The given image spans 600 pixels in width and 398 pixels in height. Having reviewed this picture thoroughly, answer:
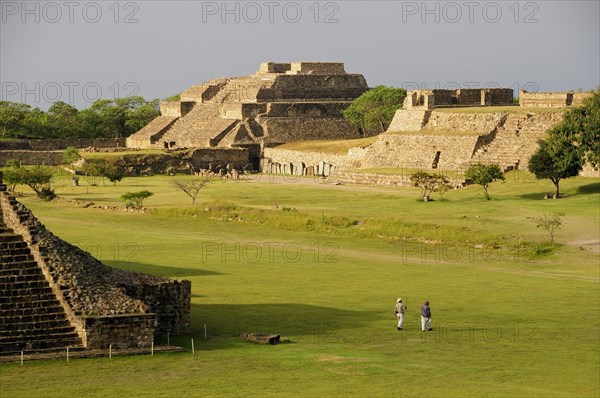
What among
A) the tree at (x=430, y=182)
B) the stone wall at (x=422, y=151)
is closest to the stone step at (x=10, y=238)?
the tree at (x=430, y=182)

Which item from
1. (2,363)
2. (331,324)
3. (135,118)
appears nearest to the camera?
(2,363)

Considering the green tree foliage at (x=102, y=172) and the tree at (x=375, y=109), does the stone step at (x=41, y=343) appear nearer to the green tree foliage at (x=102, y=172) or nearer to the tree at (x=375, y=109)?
the green tree foliage at (x=102, y=172)

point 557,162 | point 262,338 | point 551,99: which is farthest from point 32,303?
point 551,99

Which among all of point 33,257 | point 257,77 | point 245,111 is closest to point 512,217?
point 33,257

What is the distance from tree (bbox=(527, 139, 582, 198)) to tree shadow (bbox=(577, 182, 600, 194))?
787 millimetres

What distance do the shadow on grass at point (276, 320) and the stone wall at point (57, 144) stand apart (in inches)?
2806

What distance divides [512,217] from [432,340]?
26.1 meters

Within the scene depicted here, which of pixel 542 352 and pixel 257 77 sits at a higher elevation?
pixel 257 77

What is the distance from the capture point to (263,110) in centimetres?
10875

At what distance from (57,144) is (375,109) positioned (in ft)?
83.1

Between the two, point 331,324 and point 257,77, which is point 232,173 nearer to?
point 257,77

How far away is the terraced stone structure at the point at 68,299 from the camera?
32281 millimetres

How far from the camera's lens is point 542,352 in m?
33.2

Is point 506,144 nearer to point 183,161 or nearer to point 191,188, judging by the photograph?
point 191,188
